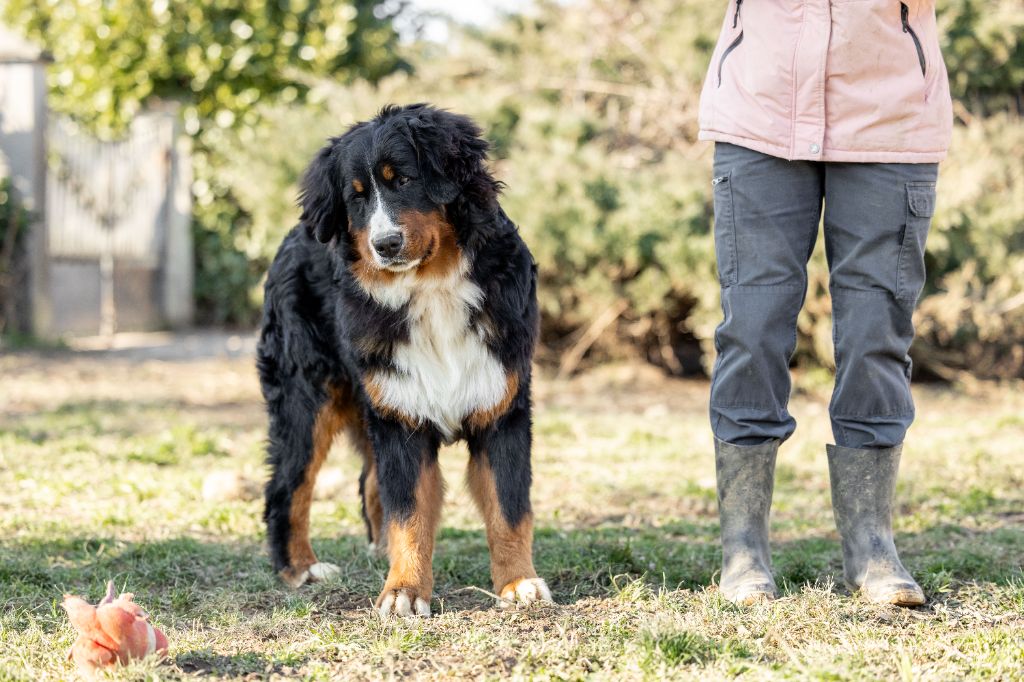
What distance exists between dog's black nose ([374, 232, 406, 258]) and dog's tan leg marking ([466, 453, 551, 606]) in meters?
0.67

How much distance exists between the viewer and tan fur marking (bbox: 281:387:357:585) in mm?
3680

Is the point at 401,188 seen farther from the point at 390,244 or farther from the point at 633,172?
the point at 633,172

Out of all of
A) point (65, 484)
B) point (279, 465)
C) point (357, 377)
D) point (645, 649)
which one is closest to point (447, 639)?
point (645, 649)

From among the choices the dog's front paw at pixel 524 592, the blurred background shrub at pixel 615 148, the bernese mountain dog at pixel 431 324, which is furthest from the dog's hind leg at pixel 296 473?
the blurred background shrub at pixel 615 148

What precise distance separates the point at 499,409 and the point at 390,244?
588mm

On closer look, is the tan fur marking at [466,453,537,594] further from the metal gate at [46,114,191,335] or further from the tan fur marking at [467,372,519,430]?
the metal gate at [46,114,191,335]

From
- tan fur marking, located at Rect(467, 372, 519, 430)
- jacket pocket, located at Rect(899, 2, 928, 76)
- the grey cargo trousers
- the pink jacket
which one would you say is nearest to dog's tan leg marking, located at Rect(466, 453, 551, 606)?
tan fur marking, located at Rect(467, 372, 519, 430)

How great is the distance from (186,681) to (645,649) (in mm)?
1054

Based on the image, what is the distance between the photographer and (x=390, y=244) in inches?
123

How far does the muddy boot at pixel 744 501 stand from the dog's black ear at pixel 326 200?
4.50 ft

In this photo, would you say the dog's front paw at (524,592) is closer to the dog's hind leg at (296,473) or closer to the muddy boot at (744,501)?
the muddy boot at (744,501)

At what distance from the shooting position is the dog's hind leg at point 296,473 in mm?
3684

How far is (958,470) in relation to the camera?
5254mm

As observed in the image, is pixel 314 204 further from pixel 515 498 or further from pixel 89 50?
pixel 89 50
